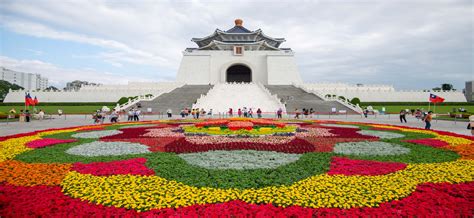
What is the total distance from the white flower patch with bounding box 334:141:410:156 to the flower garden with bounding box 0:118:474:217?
0.9 inches

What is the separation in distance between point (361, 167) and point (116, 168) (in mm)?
4342

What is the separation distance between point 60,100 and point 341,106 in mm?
31700

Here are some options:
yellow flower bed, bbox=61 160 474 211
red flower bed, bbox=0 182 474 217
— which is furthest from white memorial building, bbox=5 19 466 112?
red flower bed, bbox=0 182 474 217

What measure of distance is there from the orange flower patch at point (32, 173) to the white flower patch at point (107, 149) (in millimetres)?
1198

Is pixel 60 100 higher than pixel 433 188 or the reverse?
higher

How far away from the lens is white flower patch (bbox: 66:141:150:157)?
6844mm

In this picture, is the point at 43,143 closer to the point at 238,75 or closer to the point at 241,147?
the point at 241,147

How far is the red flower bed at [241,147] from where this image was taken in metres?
7.28

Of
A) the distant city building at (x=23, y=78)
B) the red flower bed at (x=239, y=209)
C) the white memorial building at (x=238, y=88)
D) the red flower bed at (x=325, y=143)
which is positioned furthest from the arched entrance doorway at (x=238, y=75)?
the distant city building at (x=23, y=78)

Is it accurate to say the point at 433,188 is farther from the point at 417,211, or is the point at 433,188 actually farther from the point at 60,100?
the point at 60,100

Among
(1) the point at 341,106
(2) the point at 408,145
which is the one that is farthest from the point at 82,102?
(2) the point at 408,145

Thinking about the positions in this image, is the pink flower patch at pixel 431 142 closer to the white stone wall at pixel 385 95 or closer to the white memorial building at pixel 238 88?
the white memorial building at pixel 238 88

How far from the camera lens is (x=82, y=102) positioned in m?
35.5

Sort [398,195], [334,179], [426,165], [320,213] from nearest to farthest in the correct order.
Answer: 1. [320,213]
2. [398,195]
3. [334,179]
4. [426,165]
